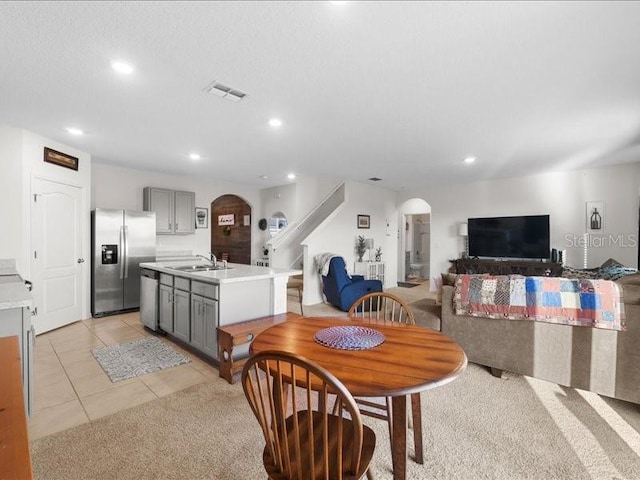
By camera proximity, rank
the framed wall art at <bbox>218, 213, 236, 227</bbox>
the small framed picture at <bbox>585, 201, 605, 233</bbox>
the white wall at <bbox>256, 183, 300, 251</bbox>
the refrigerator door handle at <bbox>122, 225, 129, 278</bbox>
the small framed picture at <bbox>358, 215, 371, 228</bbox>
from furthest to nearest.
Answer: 1. the framed wall art at <bbox>218, 213, 236, 227</bbox>
2. the small framed picture at <bbox>358, 215, 371, 228</bbox>
3. the white wall at <bbox>256, 183, 300, 251</bbox>
4. the small framed picture at <bbox>585, 201, 605, 233</bbox>
5. the refrigerator door handle at <bbox>122, 225, 129, 278</bbox>

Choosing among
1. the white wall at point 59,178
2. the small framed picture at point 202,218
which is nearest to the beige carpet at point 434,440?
the white wall at point 59,178

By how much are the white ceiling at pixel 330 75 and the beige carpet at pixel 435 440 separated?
2478 millimetres

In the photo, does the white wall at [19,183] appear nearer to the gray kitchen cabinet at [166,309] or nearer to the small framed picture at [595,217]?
the gray kitchen cabinet at [166,309]

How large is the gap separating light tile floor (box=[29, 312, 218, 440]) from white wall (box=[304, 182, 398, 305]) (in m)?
2.80

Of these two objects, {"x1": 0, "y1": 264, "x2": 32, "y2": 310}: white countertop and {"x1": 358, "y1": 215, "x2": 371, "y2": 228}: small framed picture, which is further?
{"x1": 358, "y1": 215, "x2": 371, "y2": 228}: small framed picture

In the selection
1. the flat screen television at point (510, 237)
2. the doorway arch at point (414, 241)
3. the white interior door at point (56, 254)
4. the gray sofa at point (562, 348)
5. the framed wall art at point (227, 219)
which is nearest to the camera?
the gray sofa at point (562, 348)

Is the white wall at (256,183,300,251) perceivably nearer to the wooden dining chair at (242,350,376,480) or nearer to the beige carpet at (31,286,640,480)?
the beige carpet at (31,286,640,480)

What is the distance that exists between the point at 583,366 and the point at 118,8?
3.92 metres

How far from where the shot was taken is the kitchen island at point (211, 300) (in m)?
2.95

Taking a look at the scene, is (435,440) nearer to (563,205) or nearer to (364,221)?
(364,221)

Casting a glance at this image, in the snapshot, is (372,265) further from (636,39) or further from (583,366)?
(636,39)

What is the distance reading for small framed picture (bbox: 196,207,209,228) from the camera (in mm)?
6410

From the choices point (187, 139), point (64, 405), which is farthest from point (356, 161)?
point (64, 405)

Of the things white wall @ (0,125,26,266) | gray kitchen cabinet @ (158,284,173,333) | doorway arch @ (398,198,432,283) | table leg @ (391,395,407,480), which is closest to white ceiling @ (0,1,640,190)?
white wall @ (0,125,26,266)
